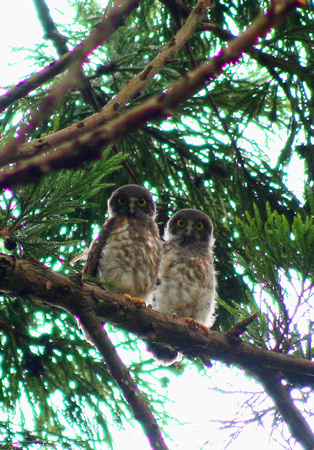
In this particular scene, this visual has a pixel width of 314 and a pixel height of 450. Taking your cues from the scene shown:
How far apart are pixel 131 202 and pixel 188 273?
0.73 m

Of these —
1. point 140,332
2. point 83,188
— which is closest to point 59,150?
point 83,188

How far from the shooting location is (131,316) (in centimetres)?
271

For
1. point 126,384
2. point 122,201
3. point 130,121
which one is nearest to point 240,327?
point 126,384

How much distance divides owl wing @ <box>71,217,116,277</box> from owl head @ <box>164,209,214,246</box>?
71cm

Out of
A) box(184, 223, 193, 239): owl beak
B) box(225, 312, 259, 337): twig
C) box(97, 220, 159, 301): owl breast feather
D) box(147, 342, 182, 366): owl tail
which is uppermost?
box(184, 223, 193, 239): owl beak

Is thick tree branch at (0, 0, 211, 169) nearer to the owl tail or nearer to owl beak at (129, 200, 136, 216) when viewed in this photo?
owl beak at (129, 200, 136, 216)

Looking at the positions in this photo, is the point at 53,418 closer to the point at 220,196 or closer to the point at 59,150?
the point at 220,196

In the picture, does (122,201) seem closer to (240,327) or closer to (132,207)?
(132,207)

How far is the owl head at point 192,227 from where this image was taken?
175 inches

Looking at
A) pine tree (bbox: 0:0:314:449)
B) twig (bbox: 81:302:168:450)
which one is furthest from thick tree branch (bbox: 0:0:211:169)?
twig (bbox: 81:302:168:450)

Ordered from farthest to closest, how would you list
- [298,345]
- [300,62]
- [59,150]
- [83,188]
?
[300,62] → [298,345] → [83,188] → [59,150]

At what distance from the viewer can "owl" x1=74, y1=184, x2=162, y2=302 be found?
373cm

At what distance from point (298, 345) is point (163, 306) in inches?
56.3

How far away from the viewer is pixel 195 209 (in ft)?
14.6
